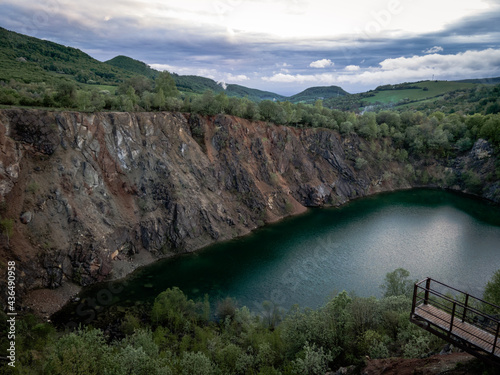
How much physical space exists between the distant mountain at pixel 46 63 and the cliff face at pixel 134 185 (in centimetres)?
4199

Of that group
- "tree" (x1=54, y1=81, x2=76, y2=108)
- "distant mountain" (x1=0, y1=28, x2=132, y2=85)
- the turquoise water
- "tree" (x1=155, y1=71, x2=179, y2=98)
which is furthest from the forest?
"distant mountain" (x1=0, y1=28, x2=132, y2=85)

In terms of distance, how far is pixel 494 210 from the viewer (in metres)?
75.6

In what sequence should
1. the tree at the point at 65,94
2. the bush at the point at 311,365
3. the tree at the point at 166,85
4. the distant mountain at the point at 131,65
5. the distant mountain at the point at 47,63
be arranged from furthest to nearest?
the distant mountain at the point at 131,65 < the distant mountain at the point at 47,63 < the tree at the point at 166,85 < the tree at the point at 65,94 < the bush at the point at 311,365

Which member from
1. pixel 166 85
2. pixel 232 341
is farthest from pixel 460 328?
pixel 166 85

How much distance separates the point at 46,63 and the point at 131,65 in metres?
61.1

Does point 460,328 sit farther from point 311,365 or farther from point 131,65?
point 131,65

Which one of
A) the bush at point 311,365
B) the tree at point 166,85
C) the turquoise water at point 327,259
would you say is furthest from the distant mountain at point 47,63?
the bush at point 311,365

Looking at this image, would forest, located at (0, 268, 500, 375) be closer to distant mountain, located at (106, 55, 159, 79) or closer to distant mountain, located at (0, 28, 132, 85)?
distant mountain, located at (0, 28, 132, 85)

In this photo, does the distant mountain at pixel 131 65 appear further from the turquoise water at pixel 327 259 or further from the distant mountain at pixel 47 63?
the turquoise water at pixel 327 259

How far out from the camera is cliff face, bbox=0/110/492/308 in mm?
40656

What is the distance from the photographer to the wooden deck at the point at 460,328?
12680 mm

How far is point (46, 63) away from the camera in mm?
114500

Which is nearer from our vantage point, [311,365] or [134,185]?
[311,365]

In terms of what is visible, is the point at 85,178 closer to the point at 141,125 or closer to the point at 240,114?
the point at 141,125
